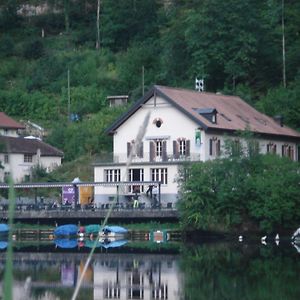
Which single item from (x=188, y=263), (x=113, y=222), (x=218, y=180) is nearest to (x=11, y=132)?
(x=113, y=222)

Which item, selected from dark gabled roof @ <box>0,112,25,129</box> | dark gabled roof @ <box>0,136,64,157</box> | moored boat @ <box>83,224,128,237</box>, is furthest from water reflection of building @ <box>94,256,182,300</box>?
dark gabled roof @ <box>0,112,25,129</box>

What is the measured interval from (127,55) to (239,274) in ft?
127

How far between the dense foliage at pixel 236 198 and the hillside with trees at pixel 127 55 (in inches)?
435

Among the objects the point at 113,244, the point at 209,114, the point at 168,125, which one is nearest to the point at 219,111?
the point at 209,114

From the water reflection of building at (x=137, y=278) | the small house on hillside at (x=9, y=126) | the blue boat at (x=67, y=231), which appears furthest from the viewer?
the small house on hillside at (x=9, y=126)

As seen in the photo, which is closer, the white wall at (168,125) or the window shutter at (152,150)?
the white wall at (168,125)

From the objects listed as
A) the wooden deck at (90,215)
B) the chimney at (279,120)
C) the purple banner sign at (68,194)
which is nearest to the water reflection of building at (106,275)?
the wooden deck at (90,215)

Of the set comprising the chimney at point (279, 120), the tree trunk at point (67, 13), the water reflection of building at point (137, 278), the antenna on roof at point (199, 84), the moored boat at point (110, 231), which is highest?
the tree trunk at point (67, 13)

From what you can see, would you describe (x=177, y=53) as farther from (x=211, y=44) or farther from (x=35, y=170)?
(x=35, y=170)

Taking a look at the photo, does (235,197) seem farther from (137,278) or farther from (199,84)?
(137,278)

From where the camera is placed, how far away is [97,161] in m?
53.7

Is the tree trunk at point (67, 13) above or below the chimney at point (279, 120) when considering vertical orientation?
above

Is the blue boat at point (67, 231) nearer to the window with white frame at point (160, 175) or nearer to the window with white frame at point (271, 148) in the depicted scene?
the window with white frame at point (160, 175)

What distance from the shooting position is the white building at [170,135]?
5159 centimetres
